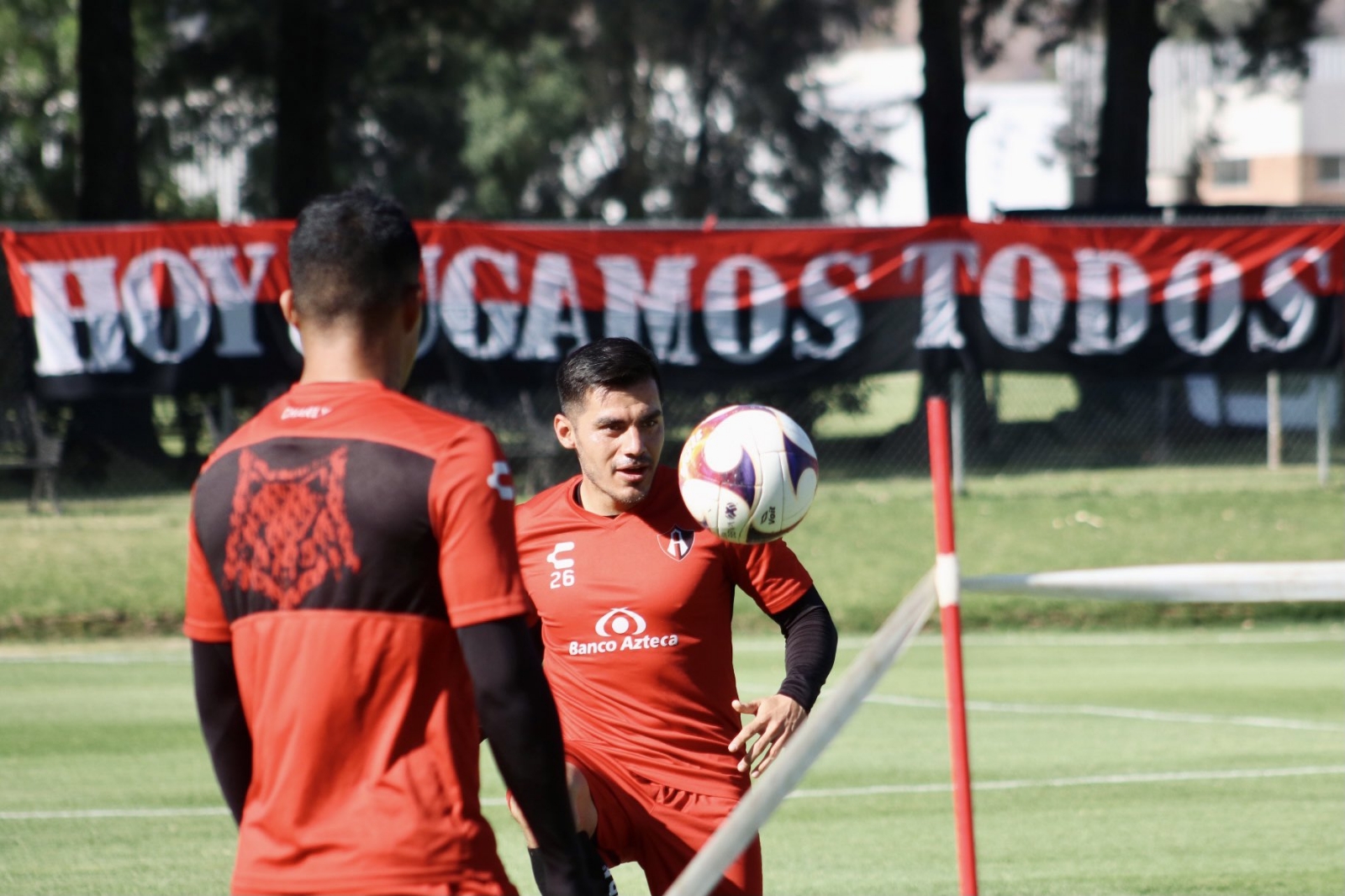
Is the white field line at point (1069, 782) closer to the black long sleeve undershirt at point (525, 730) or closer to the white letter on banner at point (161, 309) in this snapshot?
the black long sleeve undershirt at point (525, 730)

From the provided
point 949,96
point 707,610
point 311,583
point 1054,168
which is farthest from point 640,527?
point 1054,168

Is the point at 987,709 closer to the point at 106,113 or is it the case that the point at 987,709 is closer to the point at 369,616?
the point at 369,616

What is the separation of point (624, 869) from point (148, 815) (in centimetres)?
233

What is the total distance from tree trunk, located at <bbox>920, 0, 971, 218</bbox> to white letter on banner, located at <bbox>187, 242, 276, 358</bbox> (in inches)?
473

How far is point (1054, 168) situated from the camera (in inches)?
2830

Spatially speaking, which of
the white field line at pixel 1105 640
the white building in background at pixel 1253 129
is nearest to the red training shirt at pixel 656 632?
the white field line at pixel 1105 640

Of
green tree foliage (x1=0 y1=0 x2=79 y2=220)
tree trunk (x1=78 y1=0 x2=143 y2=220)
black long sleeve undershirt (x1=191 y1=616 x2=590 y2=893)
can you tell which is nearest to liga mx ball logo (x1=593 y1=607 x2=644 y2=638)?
black long sleeve undershirt (x1=191 y1=616 x2=590 y2=893)

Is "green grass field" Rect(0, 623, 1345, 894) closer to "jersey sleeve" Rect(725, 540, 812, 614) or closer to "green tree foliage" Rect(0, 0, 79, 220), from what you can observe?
"jersey sleeve" Rect(725, 540, 812, 614)

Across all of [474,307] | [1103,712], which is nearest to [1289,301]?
[1103,712]

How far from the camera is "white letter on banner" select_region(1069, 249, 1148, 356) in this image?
1697 centimetres

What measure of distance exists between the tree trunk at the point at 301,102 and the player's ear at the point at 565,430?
20.8 metres

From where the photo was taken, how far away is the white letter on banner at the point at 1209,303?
56.0 ft

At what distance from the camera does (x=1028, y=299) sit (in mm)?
16875

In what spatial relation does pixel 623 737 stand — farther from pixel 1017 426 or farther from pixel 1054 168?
pixel 1054 168
